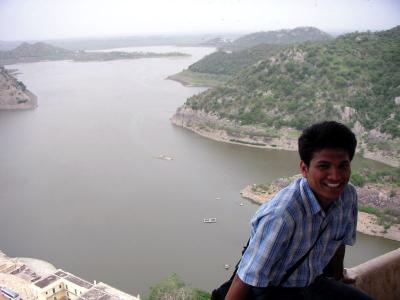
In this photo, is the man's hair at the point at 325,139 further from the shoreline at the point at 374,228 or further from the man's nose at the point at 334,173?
the shoreline at the point at 374,228

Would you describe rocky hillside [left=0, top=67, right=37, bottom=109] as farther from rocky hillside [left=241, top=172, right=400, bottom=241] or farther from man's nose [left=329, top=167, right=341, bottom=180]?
man's nose [left=329, top=167, right=341, bottom=180]

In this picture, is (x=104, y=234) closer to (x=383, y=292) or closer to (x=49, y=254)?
(x=49, y=254)

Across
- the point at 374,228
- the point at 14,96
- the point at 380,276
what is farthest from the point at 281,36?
the point at 380,276

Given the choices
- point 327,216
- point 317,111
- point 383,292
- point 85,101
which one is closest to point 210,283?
point 383,292

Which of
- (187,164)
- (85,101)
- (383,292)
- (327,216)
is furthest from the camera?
(85,101)

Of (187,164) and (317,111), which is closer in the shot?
(187,164)

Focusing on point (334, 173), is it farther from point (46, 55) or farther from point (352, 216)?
point (46, 55)
